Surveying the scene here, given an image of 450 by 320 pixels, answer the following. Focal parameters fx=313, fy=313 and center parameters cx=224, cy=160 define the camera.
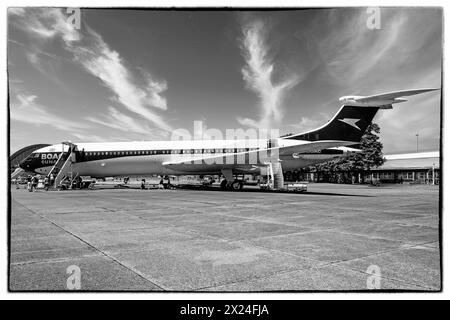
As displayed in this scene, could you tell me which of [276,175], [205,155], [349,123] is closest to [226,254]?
[276,175]

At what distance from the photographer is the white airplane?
22453mm

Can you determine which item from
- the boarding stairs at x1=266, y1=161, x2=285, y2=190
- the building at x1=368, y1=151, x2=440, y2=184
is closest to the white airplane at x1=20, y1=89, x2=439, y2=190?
the boarding stairs at x1=266, y1=161, x2=285, y2=190

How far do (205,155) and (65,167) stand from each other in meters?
12.6

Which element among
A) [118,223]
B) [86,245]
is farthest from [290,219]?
[86,245]

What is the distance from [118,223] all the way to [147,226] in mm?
1003

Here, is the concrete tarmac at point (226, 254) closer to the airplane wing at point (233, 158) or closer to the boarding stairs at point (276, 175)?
the airplane wing at point (233, 158)

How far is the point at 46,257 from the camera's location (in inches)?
196

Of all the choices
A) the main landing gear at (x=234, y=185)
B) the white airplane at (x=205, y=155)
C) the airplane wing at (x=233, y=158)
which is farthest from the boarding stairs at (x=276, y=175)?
the main landing gear at (x=234, y=185)

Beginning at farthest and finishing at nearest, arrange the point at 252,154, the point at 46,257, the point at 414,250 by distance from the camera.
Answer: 1. the point at 252,154
2. the point at 414,250
3. the point at 46,257

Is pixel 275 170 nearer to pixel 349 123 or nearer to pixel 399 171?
pixel 349 123

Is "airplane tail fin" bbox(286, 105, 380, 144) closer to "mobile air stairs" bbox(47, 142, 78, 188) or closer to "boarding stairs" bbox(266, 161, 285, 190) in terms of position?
"boarding stairs" bbox(266, 161, 285, 190)

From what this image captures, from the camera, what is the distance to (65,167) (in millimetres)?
27781
